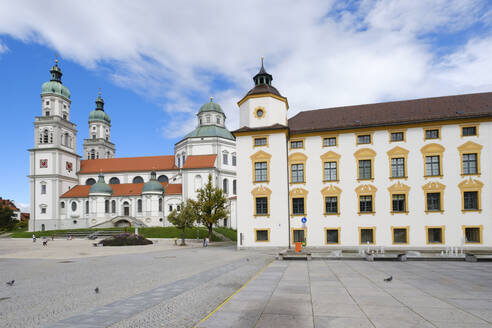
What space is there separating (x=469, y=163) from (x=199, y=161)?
1956 inches

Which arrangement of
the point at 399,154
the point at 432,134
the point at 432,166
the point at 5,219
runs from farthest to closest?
the point at 5,219
the point at 399,154
the point at 432,134
the point at 432,166

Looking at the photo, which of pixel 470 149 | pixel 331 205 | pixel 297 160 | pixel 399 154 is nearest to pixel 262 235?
pixel 331 205

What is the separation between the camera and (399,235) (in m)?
29.7

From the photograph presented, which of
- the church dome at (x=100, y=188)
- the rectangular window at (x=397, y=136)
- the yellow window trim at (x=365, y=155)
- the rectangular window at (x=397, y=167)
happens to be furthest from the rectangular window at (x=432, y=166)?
the church dome at (x=100, y=188)

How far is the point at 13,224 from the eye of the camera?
77.1 metres

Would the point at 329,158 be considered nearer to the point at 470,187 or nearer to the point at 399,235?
the point at 399,235

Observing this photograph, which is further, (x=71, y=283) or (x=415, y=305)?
(x=71, y=283)

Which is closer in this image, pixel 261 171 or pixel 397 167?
pixel 397 167

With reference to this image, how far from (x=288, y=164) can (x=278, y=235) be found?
7.09m

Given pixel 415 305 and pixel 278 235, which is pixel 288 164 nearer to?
pixel 278 235

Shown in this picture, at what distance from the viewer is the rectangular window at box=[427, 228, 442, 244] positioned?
95.2ft

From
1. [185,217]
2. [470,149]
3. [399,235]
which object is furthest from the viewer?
[185,217]

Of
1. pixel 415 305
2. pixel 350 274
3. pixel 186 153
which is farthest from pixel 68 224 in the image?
pixel 415 305

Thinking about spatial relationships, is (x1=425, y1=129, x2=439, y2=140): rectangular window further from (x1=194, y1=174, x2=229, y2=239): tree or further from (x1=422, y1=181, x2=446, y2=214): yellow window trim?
(x1=194, y1=174, x2=229, y2=239): tree
